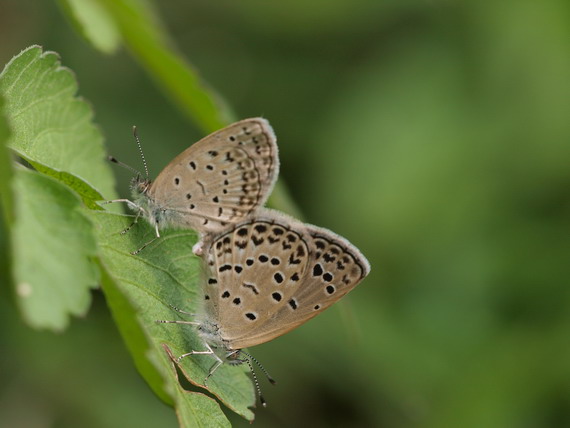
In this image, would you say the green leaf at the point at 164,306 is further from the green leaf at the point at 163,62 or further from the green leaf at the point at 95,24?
the green leaf at the point at 95,24

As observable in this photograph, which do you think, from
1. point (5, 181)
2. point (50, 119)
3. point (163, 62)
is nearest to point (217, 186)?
point (163, 62)

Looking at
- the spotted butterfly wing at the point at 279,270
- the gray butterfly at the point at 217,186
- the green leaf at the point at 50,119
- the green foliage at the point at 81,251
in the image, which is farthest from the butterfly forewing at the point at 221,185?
the green leaf at the point at 50,119

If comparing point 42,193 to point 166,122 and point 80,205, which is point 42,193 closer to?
point 80,205

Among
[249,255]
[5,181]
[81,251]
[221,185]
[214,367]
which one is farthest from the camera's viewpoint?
[221,185]

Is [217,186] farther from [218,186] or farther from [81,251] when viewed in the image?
[81,251]

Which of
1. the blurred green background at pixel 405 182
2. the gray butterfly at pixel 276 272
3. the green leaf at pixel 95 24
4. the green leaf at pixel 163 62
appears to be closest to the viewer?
the green leaf at pixel 95 24

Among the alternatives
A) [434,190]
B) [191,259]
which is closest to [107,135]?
[434,190]
